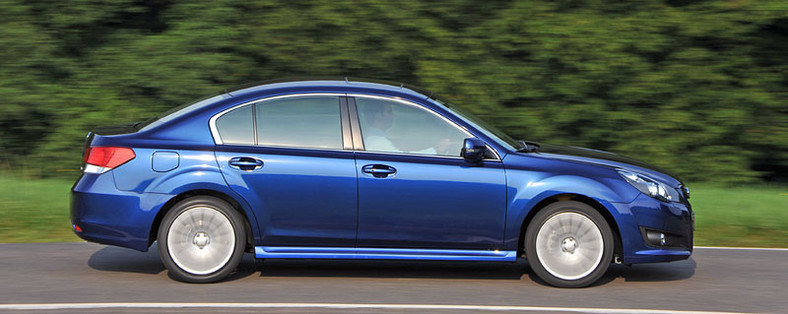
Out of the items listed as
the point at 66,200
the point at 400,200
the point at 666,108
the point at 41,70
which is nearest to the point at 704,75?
the point at 666,108

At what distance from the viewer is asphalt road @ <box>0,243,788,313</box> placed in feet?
22.0

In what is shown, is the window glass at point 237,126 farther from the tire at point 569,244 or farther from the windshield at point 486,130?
the tire at point 569,244

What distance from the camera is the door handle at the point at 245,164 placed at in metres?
7.12

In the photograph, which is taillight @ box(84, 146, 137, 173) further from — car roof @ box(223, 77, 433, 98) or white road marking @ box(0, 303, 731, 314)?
white road marking @ box(0, 303, 731, 314)

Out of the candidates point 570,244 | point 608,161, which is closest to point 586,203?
point 570,244

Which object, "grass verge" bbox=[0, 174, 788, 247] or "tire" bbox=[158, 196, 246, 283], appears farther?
"grass verge" bbox=[0, 174, 788, 247]

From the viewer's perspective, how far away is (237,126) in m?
7.29

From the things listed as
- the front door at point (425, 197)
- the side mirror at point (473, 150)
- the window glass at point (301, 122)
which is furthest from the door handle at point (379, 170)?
the side mirror at point (473, 150)

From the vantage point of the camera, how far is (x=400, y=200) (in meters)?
7.12

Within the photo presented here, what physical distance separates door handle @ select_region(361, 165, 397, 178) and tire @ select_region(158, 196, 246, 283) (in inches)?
39.1

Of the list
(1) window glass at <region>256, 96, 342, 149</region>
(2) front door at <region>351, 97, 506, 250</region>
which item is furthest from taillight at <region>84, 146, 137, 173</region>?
(2) front door at <region>351, 97, 506, 250</region>

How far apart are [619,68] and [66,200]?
6622 millimetres

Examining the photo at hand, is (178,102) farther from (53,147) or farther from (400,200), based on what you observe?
(400,200)

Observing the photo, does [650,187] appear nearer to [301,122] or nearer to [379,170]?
[379,170]
